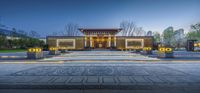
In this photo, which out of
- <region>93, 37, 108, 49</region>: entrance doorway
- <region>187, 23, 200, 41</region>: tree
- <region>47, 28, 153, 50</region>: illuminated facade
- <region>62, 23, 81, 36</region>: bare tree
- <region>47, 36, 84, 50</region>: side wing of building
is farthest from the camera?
<region>62, 23, 81, 36</region>: bare tree

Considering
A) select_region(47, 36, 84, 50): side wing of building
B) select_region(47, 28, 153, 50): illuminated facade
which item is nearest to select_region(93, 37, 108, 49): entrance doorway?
select_region(47, 28, 153, 50): illuminated facade

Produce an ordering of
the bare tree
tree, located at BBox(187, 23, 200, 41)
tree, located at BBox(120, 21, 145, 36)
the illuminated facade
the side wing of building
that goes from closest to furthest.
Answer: the illuminated facade
the side wing of building
tree, located at BBox(187, 23, 200, 41)
tree, located at BBox(120, 21, 145, 36)
the bare tree

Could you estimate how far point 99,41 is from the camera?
47.4 m

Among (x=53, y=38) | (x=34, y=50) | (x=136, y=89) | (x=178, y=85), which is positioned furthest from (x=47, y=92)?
(x=53, y=38)

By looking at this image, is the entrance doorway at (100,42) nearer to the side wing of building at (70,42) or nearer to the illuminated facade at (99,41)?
the illuminated facade at (99,41)

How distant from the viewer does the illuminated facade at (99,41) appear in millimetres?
46281

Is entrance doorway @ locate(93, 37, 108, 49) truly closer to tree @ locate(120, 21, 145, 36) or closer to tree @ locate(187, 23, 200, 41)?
Answer: tree @ locate(120, 21, 145, 36)

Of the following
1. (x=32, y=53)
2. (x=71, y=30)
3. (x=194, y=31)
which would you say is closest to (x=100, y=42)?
(x=71, y=30)

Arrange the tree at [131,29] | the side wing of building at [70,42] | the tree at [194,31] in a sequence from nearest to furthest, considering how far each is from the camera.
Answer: the side wing of building at [70,42] → the tree at [194,31] → the tree at [131,29]

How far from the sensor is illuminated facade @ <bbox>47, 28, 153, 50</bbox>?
152ft

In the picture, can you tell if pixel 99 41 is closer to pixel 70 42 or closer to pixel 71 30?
pixel 70 42

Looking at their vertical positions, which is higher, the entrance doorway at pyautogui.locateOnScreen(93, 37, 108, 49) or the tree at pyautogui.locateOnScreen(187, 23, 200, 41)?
the tree at pyautogui.locateOnScreen(187, 23, 200, 41)

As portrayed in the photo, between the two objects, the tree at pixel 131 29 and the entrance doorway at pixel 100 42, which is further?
the tree at pixel 131 29

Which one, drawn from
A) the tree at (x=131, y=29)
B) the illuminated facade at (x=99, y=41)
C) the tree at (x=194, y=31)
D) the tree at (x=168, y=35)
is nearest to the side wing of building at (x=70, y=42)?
the illuminated facade at (x=99, y=41)
